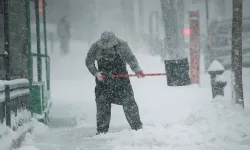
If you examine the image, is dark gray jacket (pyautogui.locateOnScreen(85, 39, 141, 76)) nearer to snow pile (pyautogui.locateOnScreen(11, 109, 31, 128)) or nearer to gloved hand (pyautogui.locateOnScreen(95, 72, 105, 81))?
gloved hand (pyautogui.locateOnScreen(95, 72, 105, 81))

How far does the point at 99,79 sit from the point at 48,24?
22.9 metres

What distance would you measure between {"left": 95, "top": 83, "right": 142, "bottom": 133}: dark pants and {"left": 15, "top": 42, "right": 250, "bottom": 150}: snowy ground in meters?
0.21

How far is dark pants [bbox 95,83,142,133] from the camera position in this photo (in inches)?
281

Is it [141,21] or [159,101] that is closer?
[159,101]

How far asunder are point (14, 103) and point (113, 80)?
1.68 meters

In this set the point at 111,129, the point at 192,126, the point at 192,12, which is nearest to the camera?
the point at 192,126

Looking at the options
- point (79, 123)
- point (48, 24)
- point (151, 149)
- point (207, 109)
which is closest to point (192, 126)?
point (207, 109)

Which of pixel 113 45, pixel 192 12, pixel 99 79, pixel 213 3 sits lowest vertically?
pixel 99 79

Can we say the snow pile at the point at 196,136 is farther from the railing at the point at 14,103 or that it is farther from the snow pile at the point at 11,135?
the railing at the point at 14,103

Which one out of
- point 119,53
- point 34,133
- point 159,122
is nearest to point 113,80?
point 119,53

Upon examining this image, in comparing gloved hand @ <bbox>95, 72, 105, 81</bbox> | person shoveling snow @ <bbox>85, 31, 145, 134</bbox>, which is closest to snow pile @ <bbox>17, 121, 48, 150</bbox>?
person shoveling snow @ <bbox>85, 31, 145, 134</bbox>

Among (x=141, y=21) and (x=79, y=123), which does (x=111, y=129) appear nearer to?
A: (x=79, y=123)

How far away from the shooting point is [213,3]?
3516 cm

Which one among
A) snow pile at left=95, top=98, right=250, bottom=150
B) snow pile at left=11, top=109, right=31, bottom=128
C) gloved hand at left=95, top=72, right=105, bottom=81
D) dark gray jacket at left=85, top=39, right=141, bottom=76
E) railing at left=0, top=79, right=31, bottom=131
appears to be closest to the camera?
snow pile at left=95, top=98, right=250, bottom=150
